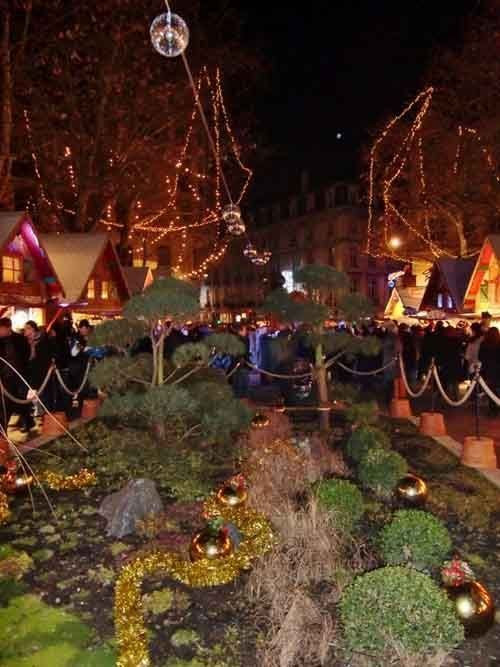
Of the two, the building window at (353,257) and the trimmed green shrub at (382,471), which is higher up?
the building window at (353,257)

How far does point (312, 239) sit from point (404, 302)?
36.6 metres

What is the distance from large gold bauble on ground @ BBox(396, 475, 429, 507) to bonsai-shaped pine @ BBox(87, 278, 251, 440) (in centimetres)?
253

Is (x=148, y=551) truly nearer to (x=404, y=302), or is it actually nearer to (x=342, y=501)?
(x=342, y=501)

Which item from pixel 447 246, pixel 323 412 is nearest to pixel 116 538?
pixel 323 412

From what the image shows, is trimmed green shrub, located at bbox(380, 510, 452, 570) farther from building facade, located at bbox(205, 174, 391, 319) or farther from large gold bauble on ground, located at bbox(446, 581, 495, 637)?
building facade, located at bbox(205, 174, 391, 319)

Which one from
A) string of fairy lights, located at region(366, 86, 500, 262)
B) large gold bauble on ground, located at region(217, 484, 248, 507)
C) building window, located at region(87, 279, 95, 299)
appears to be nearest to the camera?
large gold bauble on ground, located at region(217, 484, 248, 507)

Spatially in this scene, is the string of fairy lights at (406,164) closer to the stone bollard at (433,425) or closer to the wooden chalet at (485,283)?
the wooden chalet at (485,283)

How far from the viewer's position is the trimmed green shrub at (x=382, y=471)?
21.9ft

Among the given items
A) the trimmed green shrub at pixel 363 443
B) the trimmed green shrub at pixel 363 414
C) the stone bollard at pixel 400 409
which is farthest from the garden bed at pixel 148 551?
the stone bollard at pixel 400 409

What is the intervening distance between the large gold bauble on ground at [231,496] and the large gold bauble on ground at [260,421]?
2902 millimetres

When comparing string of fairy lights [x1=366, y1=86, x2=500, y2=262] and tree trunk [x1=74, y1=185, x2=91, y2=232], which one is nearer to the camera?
tree trunk [x1=74, y1=185, x2=91, y2=232]

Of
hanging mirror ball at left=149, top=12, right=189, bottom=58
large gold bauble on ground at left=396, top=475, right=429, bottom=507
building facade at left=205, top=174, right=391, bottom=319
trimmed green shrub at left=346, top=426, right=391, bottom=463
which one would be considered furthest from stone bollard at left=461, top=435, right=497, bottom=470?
building facade at left=205, top=174, right=391, bottom=319

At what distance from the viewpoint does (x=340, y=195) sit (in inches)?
2308

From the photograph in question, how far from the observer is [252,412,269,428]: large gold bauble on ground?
916cm
